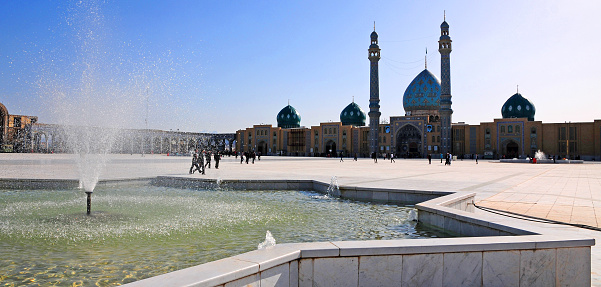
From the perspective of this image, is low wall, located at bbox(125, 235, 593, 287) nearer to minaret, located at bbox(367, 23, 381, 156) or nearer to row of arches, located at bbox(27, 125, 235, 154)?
row of arches, located at bbox(27, 125, 235, 154)

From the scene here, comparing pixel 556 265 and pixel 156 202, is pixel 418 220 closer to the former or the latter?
pixel 556 265

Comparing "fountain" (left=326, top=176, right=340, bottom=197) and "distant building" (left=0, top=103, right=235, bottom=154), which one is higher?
"distant building" (left=0, top=103, right=235, bottom=154)

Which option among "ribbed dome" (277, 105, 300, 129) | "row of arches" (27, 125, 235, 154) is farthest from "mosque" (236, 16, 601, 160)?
"row of arches" (27, 125, 235, 154)

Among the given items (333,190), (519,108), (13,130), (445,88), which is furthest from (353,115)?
(333,190)

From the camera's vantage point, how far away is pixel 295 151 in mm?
59156

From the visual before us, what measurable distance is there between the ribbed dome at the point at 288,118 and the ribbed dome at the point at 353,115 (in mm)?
8042

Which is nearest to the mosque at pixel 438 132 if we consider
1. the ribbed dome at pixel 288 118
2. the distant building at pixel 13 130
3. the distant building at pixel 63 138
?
the ribbed dome at pixel 288 118

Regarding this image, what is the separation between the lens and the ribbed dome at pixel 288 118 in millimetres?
64250

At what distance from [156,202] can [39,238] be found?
285cm

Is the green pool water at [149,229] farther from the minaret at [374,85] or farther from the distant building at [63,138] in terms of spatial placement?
the minaret at [374,85]

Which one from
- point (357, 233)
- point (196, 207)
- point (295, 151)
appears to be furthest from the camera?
point (295, 151)

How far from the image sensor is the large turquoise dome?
5019 centimetres

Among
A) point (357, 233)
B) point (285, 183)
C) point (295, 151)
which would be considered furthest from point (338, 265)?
point (295, 151)

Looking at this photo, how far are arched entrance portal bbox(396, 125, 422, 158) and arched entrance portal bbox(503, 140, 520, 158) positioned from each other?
9316 millimetres
